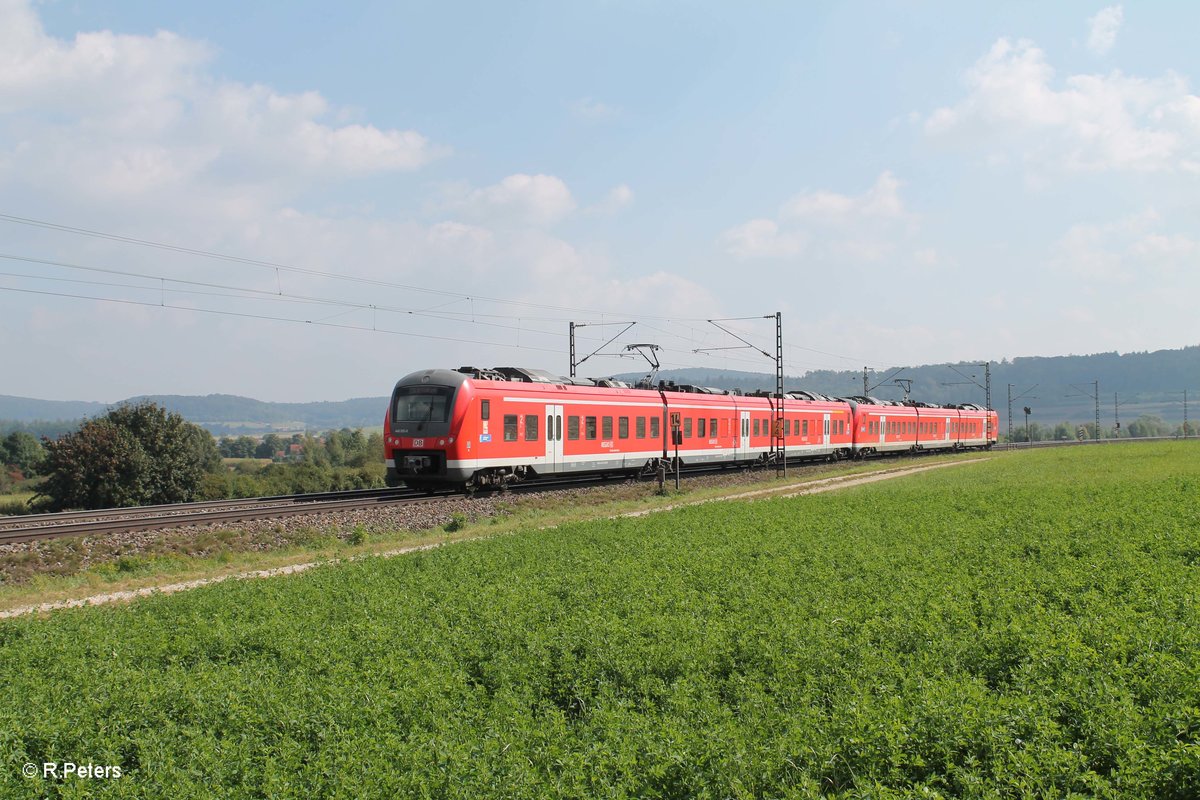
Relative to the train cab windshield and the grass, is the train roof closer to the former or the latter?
the train cab windshield

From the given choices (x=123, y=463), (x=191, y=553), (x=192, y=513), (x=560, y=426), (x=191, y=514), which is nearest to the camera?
(x=191, y=553)

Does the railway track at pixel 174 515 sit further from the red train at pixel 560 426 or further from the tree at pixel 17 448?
the tree at pixel 17 448

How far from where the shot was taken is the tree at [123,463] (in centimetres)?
5191

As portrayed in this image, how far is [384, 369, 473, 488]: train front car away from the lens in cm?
2698

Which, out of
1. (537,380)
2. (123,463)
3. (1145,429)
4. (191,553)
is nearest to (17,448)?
(123,463)

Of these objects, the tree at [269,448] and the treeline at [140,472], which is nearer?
the treeline at [140,472]

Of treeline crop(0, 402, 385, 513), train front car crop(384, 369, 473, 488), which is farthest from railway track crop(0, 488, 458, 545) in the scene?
treeline crop(0, 402, 385, 513)

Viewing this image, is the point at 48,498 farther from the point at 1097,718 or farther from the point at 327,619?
the point at 1097,718

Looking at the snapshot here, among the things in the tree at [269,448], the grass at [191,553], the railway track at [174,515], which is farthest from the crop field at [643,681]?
the tree at [269,448]

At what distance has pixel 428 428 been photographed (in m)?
27.5

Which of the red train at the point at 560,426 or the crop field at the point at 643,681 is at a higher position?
the red train at the point at 560,426

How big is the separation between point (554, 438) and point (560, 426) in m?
0.57

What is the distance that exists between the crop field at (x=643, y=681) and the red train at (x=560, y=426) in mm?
13289

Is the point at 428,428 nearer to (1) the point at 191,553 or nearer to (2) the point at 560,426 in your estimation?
(2) the point at 560,426
